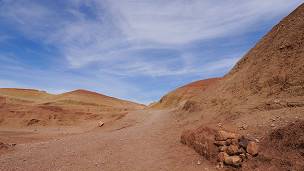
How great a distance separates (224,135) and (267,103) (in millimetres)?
3031

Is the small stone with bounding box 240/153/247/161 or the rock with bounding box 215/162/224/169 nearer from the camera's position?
the small stone with bounding box 240/153/247/161

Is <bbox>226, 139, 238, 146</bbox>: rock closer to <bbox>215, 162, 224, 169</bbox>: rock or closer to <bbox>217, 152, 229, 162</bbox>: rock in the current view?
<bbox>217, 152, 229, 162</bbox>: rock

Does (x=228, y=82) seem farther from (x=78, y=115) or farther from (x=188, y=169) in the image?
(x=78, y=115)

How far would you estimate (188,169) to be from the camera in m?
10.9

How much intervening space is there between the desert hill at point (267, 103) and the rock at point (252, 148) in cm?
16

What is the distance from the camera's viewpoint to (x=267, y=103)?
12891 millimetres

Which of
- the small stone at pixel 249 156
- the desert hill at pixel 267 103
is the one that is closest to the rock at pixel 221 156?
the desert hill at pixel 267 103

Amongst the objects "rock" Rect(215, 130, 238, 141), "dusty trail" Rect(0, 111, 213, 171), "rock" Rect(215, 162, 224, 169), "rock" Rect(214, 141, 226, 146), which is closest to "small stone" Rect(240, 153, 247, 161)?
"rock" Rect(215, 162, 224, 169)

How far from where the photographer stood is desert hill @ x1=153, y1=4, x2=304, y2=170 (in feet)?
30.0

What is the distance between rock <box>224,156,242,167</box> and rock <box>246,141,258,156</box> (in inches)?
14.2

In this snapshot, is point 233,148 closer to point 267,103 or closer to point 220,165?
point 220,165

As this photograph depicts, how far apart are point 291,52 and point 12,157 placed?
12455mm

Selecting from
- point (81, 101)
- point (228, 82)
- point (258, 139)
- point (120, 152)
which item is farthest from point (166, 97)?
point (258, 139)

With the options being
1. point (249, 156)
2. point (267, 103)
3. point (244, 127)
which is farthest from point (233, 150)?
point (267, 103)
